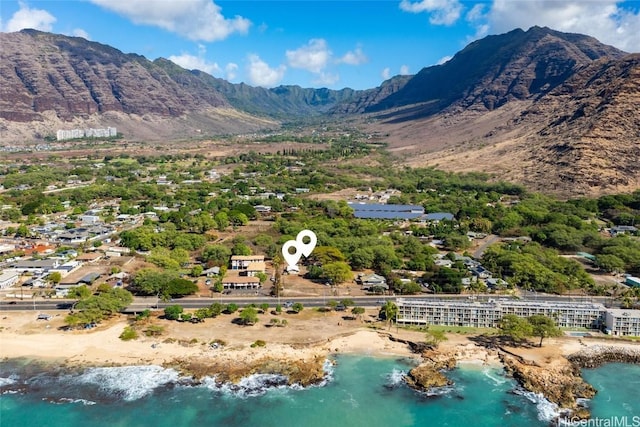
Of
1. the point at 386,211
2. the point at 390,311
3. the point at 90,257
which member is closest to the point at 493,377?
the point at 390,311

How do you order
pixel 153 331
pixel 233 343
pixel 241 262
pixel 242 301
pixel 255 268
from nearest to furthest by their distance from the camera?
pixel 233 343, pixel 153 331, pixel 242 301, pixel 255 268, pixel 241 262

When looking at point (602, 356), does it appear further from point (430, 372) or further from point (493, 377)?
point (430, 372)

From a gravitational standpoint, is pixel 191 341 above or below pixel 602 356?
above

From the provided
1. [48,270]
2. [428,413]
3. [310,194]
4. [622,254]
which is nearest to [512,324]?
[428,413]

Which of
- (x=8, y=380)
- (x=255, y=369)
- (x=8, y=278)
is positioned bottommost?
(x=8, y=380)

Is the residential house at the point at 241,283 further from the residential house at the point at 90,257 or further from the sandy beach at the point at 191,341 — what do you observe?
the residential house at the point at 90,257

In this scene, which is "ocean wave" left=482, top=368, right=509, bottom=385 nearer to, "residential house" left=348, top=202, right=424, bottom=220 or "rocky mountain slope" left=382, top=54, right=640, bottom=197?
"residential house" left=348, top=202, right=424, bottom=220
